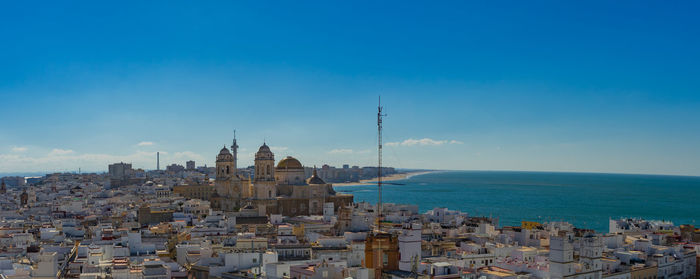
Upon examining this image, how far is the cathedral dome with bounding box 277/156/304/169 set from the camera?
6556 cm

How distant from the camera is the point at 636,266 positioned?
29.5m

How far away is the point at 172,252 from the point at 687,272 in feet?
93.9

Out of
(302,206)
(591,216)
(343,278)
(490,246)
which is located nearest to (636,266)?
(490,246)

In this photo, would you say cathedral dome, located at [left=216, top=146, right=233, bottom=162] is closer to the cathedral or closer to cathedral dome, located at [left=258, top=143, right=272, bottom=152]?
the cathedral

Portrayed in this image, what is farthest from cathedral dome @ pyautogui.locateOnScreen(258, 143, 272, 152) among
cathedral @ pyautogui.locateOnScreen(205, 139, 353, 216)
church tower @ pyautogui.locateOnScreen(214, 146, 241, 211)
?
church tower @ pyautogui.locateOnScreen(214, 146, 241, 211)

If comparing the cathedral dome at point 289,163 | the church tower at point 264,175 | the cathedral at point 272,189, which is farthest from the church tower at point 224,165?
the church tower at point 264,175

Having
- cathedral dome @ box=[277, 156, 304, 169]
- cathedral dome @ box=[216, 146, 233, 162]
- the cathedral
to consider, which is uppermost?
cathedral dome @ box=[216, 146, 233, 162]

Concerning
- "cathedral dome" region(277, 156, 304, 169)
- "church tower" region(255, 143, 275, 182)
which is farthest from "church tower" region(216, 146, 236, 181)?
"church tower" region(255, 143, 275, 182)

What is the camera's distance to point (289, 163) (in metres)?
66.0

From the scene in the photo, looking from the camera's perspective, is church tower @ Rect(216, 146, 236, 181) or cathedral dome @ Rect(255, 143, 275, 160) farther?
church tower @ Rect(216, 146, 236, 181)

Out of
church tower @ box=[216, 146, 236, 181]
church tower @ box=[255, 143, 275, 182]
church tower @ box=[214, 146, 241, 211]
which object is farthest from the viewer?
church tower @ box=[216, 146, 236, 181]

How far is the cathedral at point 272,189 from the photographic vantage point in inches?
2324

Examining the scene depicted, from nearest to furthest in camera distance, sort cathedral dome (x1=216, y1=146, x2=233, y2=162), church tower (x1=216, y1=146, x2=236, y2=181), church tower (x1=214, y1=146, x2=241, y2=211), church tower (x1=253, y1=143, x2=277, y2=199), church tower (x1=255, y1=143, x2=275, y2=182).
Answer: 1. church tower (x1=253, y1=143, x2=277, y2=199)
2. church tower (x1=255, y1=143, x2=275, y2=182)
3. church tower (x1=214, y1=146, x2=241, y2=211)
4. church tower (x1=216, y1=146, x2=236, y2=181)
5. cathedral dome (x1=216, y1=146, x2=233, y2=162)

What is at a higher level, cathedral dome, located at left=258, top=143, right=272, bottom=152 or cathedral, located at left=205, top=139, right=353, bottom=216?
cathedral dome, located at left=258, top=143, right=272, bottom=152
